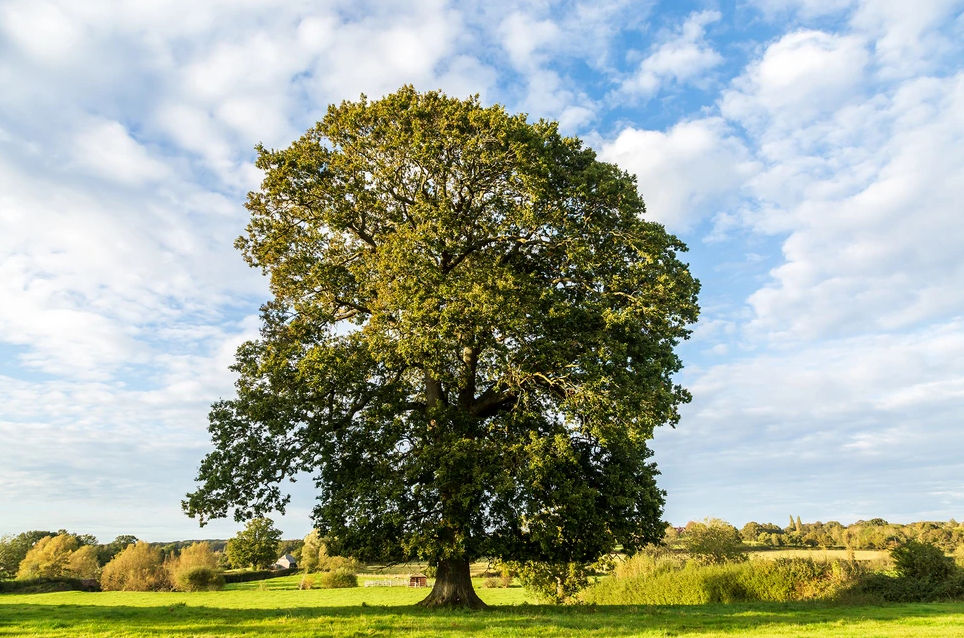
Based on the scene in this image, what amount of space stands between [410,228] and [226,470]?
10438mm

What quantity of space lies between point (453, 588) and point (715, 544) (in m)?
23.2

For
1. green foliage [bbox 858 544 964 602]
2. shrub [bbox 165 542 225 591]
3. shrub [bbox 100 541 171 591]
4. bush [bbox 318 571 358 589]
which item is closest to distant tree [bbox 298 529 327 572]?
bush [bbox 318 571 358 589]

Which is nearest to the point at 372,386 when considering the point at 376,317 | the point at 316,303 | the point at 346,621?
the point at 376,317

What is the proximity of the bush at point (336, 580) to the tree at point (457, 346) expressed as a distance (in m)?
50.0

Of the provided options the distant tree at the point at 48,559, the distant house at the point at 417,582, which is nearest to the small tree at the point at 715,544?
the distant house at the point at 417,582

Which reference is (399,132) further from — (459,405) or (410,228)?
(459,405)

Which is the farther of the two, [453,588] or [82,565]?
[82,565]

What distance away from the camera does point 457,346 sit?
58.4 ft

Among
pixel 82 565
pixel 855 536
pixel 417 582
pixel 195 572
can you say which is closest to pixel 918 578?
pixel 855 536

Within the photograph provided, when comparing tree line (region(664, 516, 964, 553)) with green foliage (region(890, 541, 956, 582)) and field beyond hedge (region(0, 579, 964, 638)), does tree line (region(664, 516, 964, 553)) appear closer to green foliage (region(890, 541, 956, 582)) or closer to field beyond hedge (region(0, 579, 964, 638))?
green foliage (region(890, 541, 956, 582))

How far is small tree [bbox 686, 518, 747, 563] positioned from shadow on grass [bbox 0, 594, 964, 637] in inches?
550

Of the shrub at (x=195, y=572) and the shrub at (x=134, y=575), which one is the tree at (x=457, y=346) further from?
the shrub at (x=134, y=575)

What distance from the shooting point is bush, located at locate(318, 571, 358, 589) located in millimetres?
62156

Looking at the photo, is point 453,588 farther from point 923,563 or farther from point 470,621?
point 923,563
